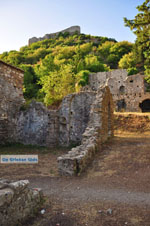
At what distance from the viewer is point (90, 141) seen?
28.6ft

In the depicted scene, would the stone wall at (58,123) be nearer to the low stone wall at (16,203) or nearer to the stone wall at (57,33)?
the low stone wall at (16,203)

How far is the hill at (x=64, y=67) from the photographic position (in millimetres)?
24328

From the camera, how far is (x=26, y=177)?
663 cm

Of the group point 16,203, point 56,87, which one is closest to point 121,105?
point 56,87

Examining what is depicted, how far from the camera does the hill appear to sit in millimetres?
24328

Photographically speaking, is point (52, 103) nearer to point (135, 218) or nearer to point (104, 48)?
point (135, 218)

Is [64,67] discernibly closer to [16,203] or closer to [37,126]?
[37,126]

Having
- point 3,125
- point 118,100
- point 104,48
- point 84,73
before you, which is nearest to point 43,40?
point 104,48

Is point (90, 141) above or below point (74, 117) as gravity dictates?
below

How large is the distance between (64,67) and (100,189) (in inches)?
984

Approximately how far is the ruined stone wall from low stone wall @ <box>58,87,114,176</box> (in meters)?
7.25

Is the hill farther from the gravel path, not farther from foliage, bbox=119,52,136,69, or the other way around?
the gravel path

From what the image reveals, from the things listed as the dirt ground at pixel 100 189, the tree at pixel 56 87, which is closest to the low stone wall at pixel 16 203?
the dirt ground at pixel 100 189

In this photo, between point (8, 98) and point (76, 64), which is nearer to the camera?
point (8, 98)
